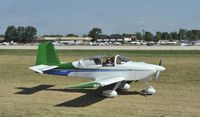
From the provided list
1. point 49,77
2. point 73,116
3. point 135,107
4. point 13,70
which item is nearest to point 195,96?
point 135,107

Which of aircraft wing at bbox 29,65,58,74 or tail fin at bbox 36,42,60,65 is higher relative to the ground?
tail fin at bbox 36,42,60,65

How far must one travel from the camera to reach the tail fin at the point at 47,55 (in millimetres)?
16297

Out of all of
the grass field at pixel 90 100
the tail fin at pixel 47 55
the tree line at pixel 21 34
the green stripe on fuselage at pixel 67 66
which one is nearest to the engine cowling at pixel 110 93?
the grass field at pixel 90 100

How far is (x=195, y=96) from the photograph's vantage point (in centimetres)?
1391

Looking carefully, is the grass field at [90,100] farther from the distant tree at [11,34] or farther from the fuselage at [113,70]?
the distant tree at [11,34]

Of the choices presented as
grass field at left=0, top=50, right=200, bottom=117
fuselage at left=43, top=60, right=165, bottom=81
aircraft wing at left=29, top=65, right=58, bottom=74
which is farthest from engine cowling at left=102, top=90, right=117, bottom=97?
aircraft wing at left=29, top=65, right=58, bottom=74

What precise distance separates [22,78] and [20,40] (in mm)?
172974

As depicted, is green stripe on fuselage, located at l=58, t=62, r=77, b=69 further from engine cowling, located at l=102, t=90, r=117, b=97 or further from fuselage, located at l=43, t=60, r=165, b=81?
engine cowling, located at l=102, t=90, r=117, b=97

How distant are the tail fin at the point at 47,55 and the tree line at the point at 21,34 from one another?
173m

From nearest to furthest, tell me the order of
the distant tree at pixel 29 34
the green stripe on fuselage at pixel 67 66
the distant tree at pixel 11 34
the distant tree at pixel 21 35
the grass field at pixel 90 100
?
the grass field at pixel 90 100 → the green stripe on fuselage at pixel 67 66 → the distant tree at pixel 29 34 → the distant tree at pixel 21 35 → the distant tree at pixel 11 34

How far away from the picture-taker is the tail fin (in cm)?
1630

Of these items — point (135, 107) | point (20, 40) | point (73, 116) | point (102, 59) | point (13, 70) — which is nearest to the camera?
point (73, 116)

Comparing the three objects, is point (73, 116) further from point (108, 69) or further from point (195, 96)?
point (195, 96)

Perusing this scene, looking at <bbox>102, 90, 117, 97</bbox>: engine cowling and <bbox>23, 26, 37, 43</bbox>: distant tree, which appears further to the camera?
<bbox>23, 26, 37, 43</bbox>: distant tree
